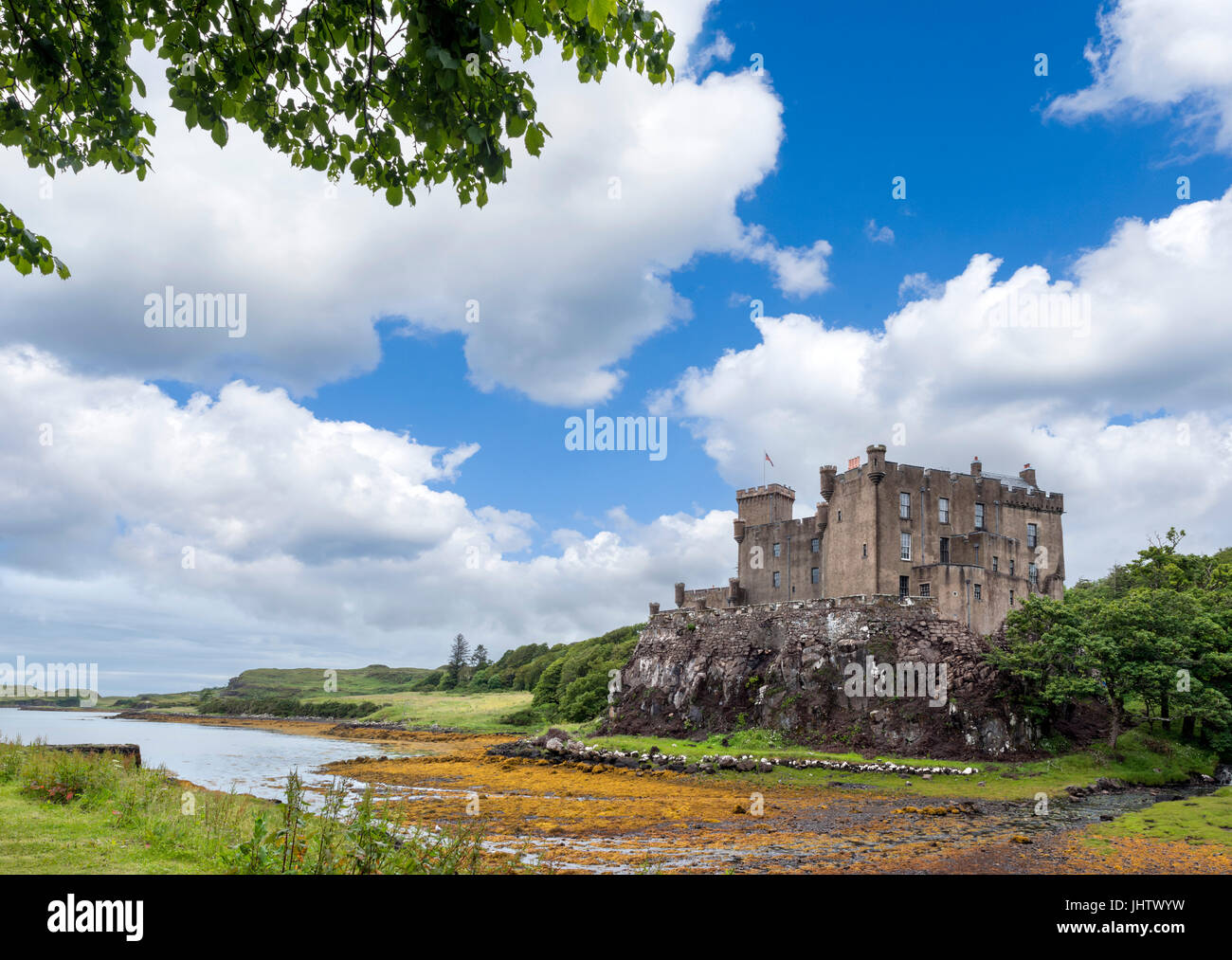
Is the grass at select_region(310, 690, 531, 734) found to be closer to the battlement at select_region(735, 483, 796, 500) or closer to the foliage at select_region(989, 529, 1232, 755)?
the battlement at select_region(735, 483, 796, 500)

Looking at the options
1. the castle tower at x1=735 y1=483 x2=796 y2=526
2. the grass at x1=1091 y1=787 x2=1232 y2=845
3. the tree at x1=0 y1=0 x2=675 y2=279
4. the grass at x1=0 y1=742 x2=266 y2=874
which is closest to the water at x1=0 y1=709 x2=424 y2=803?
the grass at x1=0 y1=742 x2=266 y2=874

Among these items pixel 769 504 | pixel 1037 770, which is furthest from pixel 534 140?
pixel 769 504

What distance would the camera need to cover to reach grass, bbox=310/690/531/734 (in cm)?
8462

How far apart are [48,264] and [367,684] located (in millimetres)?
185985

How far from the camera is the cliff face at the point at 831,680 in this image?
137 ft

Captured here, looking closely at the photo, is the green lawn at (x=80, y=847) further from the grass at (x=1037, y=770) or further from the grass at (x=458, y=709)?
the grass at (x=458, y=709)

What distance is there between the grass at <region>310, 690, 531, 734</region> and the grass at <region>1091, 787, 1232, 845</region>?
60.4 meters

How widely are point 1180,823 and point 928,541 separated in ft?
105

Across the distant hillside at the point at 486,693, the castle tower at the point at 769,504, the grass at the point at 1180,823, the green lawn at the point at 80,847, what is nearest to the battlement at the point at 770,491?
the castle tower at the point at 769,504

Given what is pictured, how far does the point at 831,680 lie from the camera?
47.9 m

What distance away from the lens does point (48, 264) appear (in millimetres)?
10578

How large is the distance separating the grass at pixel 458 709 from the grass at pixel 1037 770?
45186 millimetres

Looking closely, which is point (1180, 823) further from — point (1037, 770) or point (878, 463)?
point (878, 463)
